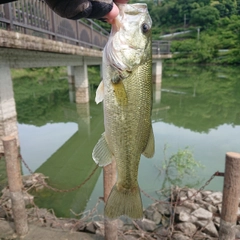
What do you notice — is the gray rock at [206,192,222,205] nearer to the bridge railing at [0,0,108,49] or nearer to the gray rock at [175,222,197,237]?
the gray rock at [175,222,197,237]

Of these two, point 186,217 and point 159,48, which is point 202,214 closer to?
point 186,217

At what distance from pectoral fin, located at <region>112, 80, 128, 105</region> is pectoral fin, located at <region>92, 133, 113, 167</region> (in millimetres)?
291

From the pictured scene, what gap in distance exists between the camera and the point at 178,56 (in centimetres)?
4791

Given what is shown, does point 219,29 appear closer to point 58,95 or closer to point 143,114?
point 58,95

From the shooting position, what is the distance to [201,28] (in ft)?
194

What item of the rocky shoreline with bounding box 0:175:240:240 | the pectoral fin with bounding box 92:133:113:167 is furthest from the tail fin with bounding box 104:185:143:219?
the rocky shoreline with bounding box 0:175:240:240

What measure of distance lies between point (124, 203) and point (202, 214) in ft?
9.60

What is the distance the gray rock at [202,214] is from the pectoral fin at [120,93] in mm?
3351

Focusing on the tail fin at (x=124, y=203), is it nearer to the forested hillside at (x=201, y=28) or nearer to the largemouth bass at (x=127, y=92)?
the largemouth bass at (x=127, y=92)

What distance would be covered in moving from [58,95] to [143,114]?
17.3 m

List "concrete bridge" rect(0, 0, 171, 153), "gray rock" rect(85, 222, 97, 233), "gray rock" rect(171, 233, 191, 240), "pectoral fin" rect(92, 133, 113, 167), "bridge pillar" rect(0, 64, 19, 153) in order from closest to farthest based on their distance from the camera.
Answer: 1. "pectoral fin" rect(92, 133, 113, 167)
2. "gray rock" rect(171, 233, 191, 240)
3. "gray rock" rect(85, 222, 97, 233)
4. "concrete bridge" rect(0, 0, 171, 153)
5. "bridge pillar" rect(0, 64, 19, 153)

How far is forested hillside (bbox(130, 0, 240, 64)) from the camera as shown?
1661 inches

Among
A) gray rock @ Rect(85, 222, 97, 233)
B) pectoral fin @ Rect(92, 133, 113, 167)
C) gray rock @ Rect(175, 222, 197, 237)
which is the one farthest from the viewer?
gray rock @ Rect(175, 222, 197, 237)

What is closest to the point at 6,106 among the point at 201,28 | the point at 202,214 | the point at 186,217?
the point at 186,217
